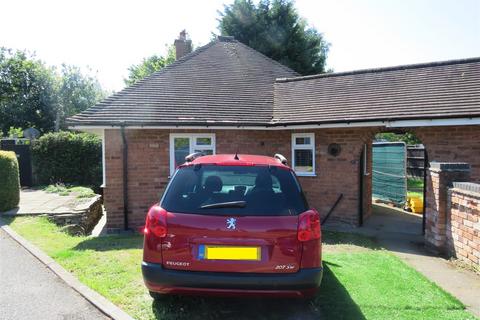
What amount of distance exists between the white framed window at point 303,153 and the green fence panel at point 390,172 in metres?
4.09

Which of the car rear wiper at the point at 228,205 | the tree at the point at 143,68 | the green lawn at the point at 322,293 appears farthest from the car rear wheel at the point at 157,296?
the tree at the point at 143,68

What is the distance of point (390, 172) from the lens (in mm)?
14133

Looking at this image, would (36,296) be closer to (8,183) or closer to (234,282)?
(234,282)

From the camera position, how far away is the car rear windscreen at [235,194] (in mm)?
3723

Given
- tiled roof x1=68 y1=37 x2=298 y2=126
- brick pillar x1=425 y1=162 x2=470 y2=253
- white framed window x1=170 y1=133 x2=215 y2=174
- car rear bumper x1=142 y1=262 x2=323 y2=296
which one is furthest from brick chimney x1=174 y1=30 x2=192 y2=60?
car rear bumper x1=142 y1=262 x2=323 y2=296

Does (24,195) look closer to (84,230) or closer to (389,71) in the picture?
(84,230)

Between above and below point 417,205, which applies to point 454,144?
above

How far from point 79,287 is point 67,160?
1487 cm

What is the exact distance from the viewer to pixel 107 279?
5105 millimetres

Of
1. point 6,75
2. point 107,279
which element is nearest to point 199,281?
point 107,279

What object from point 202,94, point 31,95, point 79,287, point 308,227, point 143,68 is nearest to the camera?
point 308,227

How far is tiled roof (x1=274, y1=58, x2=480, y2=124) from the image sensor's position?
29.7 ft

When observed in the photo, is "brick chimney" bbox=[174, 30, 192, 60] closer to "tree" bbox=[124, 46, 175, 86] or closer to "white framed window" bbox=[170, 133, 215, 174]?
"white framed window" bbox=[170, 133, 215, 174]

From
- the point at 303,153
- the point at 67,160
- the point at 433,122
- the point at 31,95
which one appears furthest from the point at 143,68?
the point at 433,122
